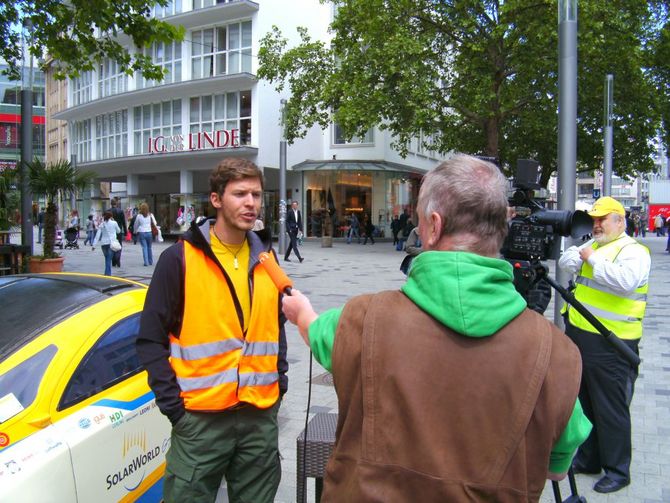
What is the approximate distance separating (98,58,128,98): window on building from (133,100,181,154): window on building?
1.55 meters

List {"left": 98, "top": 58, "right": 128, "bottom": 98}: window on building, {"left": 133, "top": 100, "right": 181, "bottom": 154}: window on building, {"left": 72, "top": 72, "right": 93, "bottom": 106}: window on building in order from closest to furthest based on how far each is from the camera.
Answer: {"left": 133, "top": 100, "right": 181, "bottom": 154}: window on building → {"left": 98, "top": 58, "right": 128, "bottom": 98}: window on building → {"left": 72, "top": 72, "right": 93, "bottom": 106}: window on building

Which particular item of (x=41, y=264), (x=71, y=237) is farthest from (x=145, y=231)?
(x=71, y=237)

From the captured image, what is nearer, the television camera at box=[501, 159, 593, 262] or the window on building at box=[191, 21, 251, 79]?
the television camera at box=[501, 159, 593, 262]

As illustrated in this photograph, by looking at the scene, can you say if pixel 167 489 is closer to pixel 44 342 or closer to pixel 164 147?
pixel 44 342

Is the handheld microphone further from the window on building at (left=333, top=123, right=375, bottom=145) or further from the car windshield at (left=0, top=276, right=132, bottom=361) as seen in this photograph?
the window on building at (left=333, top=123, right=375, bottom=145)

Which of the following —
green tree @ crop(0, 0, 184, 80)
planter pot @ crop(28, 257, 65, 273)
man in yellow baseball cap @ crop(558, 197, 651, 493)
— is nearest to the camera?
man in yellow baseball cap @ crop(558, 197, 651, 493)

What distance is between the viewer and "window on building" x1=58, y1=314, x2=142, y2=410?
2691 mm

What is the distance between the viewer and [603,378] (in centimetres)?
356

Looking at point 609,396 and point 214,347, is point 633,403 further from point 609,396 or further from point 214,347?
point 214,347

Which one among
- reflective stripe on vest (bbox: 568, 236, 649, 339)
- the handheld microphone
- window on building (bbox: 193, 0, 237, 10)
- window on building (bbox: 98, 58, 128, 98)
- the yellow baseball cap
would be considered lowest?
reflective stripe on vest (bbox: 568, 236, 649, 339)

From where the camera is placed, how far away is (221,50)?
2808cm

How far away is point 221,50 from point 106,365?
1089 inches

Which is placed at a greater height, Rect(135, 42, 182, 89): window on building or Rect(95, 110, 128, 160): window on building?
Rect(135, 42, 182, 89): window on building

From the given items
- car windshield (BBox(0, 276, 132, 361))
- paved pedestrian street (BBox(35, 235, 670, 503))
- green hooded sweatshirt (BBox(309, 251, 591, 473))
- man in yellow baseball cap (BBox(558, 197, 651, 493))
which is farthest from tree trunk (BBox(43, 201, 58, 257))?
green hooded sweatshirt (BBox(309, 251, 591, 473))
